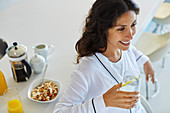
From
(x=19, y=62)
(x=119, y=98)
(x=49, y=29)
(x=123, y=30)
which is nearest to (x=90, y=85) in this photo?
(x=119, y=98)

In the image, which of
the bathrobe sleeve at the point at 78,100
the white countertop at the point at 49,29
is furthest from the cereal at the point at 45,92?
the bathrobe sleeve at the point at 78,100

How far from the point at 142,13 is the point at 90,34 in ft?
3.15

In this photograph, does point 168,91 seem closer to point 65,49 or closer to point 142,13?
point 142,13

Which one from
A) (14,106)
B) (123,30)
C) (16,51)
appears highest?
(123,30)

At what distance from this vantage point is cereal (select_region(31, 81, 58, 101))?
1.20 meters

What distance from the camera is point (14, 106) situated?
1.12 metres

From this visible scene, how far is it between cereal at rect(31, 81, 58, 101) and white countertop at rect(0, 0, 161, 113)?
4 cm

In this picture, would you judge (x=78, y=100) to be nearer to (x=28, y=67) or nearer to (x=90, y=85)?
(x=90, y=85)

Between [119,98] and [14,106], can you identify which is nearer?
[119,98]

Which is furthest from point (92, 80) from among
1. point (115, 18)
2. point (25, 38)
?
point (25, 38)

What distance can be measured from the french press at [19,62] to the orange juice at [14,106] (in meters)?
0.20

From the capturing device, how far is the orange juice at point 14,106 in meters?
1.12

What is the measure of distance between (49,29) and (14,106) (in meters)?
0.80

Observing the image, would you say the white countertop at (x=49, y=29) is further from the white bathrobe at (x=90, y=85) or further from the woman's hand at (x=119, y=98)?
the woman's hand at (x=119, y=98)
